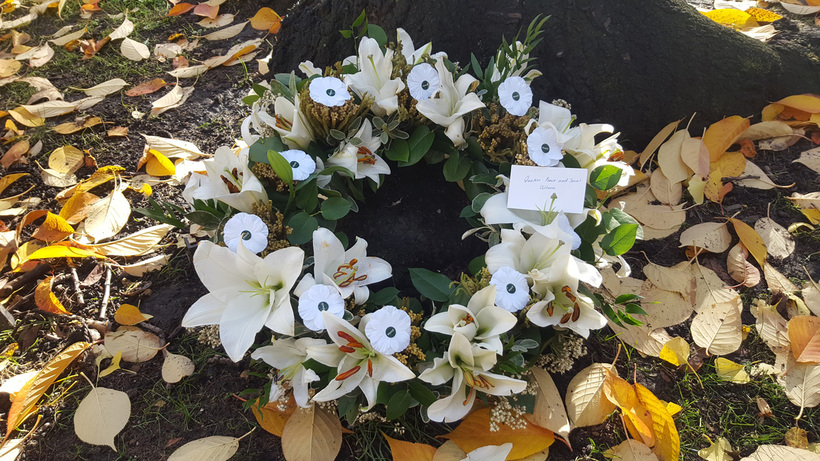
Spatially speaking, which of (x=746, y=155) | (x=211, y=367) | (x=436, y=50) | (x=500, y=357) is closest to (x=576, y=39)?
(x=436, y=50)

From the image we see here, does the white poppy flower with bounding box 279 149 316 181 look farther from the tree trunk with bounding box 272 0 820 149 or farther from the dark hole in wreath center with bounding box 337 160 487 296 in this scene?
the tree trunk with bounding box 272 0 820 149

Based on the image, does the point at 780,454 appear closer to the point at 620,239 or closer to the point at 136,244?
the point at 620,239

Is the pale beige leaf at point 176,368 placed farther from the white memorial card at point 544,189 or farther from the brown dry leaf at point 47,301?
the white memorial card at point 544,189

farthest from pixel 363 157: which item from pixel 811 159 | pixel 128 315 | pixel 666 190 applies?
pixel 811 159

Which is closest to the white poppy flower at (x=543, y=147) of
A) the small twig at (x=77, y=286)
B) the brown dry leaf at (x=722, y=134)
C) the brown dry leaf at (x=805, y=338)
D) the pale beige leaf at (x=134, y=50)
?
the brown dry leaf at (x=805, y=338)

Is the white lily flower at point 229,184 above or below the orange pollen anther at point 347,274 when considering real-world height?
above

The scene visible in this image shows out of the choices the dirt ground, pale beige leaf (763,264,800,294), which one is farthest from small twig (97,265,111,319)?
pale beige leaf (763,264,800,294)

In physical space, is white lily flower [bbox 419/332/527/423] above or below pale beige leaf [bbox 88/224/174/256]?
above
